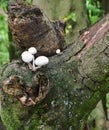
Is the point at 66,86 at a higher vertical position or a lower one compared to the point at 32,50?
lower

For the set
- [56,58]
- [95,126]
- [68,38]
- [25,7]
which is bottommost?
[95,126]

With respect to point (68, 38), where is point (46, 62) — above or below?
above

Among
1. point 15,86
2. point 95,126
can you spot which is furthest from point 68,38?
point 15,86

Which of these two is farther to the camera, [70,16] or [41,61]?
[70,16]

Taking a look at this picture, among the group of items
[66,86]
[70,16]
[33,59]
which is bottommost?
[70,16]

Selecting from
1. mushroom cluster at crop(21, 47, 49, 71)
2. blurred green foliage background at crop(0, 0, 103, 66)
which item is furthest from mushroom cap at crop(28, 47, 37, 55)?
blurred green foliage background at crop(0, 0, 103, 66)

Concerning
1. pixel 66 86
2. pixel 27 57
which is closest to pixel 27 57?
pixel 27 57

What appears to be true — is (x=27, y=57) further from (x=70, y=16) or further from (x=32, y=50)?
(x=70, y=16)

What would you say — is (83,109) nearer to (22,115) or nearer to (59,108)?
(59,108)
